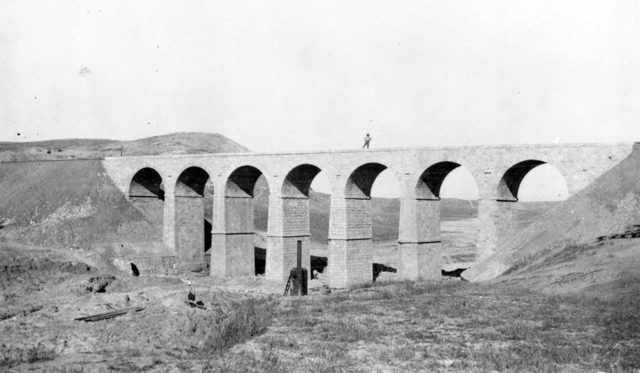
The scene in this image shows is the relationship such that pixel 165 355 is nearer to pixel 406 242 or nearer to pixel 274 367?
pixel 274 367

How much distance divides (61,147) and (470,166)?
64278mm

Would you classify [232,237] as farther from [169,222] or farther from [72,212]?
[72,212]

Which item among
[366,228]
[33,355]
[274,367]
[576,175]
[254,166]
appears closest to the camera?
[274,367]

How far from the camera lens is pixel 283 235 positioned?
39.3 m

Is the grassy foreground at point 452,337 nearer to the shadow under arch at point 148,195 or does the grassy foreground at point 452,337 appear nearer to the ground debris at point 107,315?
the ground debris at point 107,315

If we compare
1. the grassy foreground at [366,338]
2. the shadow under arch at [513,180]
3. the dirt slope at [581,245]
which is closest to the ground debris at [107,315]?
the grassy foreground at [366,338]

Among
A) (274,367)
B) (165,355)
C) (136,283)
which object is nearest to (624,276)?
(274,367)

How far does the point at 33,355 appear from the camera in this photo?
1405 cm

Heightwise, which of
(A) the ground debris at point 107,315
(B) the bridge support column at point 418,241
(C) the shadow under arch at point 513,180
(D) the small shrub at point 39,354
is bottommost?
(D) the small shrub at point 39,354

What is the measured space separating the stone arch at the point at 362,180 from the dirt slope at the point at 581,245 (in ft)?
30.5

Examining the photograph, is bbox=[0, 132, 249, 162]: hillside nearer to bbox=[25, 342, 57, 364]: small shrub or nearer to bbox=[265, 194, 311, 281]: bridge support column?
bbox=[265, 194, 311, 281]: bridge support column

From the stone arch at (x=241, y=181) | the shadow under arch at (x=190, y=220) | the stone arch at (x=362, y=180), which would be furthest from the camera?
the shadow under arch at (x=190, y=220)

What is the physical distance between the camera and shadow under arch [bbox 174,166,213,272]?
45219mm

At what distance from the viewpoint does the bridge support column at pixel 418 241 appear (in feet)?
113
